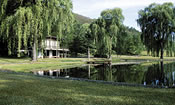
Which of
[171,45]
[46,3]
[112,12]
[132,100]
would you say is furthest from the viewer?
[112,12]

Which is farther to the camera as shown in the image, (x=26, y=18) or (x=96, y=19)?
(x=96, y=19)

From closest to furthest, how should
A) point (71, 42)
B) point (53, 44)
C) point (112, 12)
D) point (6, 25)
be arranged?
1. point (6, 25)
2. point (112, 12)
3. point (53, 44)
4. point (71, 42)

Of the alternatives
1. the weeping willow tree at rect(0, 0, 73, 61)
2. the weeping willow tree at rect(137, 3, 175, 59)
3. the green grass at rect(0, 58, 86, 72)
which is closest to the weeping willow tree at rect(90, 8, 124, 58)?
the weeping willow tree at rect(137, 3, 175, 59)

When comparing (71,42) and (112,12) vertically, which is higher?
(112,12)

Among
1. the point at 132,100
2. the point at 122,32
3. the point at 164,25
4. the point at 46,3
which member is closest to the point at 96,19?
the point at 122,32

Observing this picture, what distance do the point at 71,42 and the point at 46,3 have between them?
28.5 meters

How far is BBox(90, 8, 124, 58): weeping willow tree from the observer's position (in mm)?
30359

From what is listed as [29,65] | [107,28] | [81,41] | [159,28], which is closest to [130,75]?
[29,65]

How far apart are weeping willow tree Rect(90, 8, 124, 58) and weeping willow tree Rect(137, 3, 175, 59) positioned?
4.98m

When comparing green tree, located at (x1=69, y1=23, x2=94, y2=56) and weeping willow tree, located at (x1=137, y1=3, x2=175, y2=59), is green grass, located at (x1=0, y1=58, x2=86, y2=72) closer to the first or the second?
weeping willow tree, located at (x1=137, y1=3, x2=175, y2=59)

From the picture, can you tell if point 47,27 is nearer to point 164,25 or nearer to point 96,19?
point 96,19

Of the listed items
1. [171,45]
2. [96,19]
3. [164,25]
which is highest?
[96,19]

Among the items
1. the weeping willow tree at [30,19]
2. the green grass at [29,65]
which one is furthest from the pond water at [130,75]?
the weeping willow tree at [30,19]

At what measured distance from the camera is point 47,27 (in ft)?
56.6
